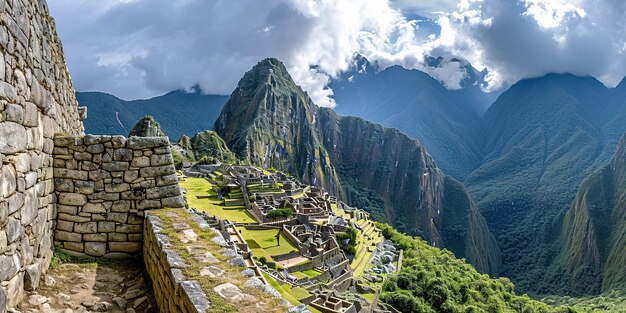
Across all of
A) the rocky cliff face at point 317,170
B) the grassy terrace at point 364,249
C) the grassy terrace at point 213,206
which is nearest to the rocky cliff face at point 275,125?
the rocky cliff face at point 317,170

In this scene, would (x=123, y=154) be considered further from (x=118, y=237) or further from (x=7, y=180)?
(x=7, y=180)

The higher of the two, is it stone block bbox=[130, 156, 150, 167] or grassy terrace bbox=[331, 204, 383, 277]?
stone block bbox=[130, 156, 150, 167]

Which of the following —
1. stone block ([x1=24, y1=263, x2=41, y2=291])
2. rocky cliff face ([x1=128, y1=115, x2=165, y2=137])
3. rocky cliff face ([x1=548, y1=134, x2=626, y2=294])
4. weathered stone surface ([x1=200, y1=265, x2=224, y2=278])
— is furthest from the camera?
rocky cliff face ([x1=548, y1=134, x2=626, y2=294])

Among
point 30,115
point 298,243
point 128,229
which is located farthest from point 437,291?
point 30,115

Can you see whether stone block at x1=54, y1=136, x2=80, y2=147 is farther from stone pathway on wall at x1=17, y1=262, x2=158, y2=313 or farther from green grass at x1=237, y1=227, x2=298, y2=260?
green grass at x1=237, y1=227, x2=298, y2=260

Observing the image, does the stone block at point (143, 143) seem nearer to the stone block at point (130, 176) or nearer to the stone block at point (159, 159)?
the stone block at point (159, 159)

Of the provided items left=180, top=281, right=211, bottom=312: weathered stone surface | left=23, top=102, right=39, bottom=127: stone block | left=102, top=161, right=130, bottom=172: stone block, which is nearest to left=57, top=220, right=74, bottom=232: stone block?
left=102, top=161, right=130, bottom=172: stone block
